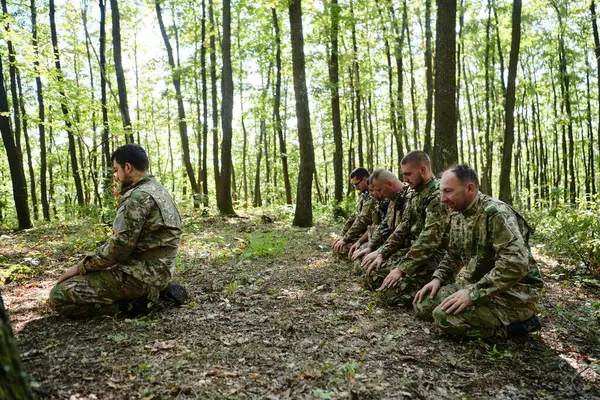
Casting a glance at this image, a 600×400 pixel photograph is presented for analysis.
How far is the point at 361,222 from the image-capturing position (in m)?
6.91

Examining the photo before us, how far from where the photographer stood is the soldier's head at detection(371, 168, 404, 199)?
18.2 ft

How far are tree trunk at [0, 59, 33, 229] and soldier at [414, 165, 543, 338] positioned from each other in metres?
11.3

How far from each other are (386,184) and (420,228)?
2.96ft

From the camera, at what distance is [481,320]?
3.35m

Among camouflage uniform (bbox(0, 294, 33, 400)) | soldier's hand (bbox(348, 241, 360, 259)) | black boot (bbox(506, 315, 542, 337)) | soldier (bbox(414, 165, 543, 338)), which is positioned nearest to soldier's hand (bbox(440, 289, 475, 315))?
soldier (bbox(414, 165, 543, 338))

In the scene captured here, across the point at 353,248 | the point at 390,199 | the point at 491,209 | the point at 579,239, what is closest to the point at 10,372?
the point at 491,209

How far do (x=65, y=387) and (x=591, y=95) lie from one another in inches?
1058

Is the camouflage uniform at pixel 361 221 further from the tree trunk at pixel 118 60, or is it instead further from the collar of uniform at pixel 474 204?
the tree trunk at pixel 118 60

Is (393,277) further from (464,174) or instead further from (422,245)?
(464,174)

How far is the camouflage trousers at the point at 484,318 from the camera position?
132 inches

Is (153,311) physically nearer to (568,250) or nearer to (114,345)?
(114,345)

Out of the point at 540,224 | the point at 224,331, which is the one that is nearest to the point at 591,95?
the point at 540,224

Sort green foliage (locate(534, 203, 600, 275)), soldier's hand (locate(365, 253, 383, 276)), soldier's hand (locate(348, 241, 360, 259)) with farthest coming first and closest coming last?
soldier's hand (locate(348, 241, 360, 259)) → green foliage (locate(534, 203, 600, 275)) → soldier's hand (locate(365, 253, 383, 276))

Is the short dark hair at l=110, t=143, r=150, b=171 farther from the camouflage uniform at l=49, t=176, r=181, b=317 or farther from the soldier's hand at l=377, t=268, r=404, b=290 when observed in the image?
the soldier's hand at l=377, t=268, r=404, b=290
